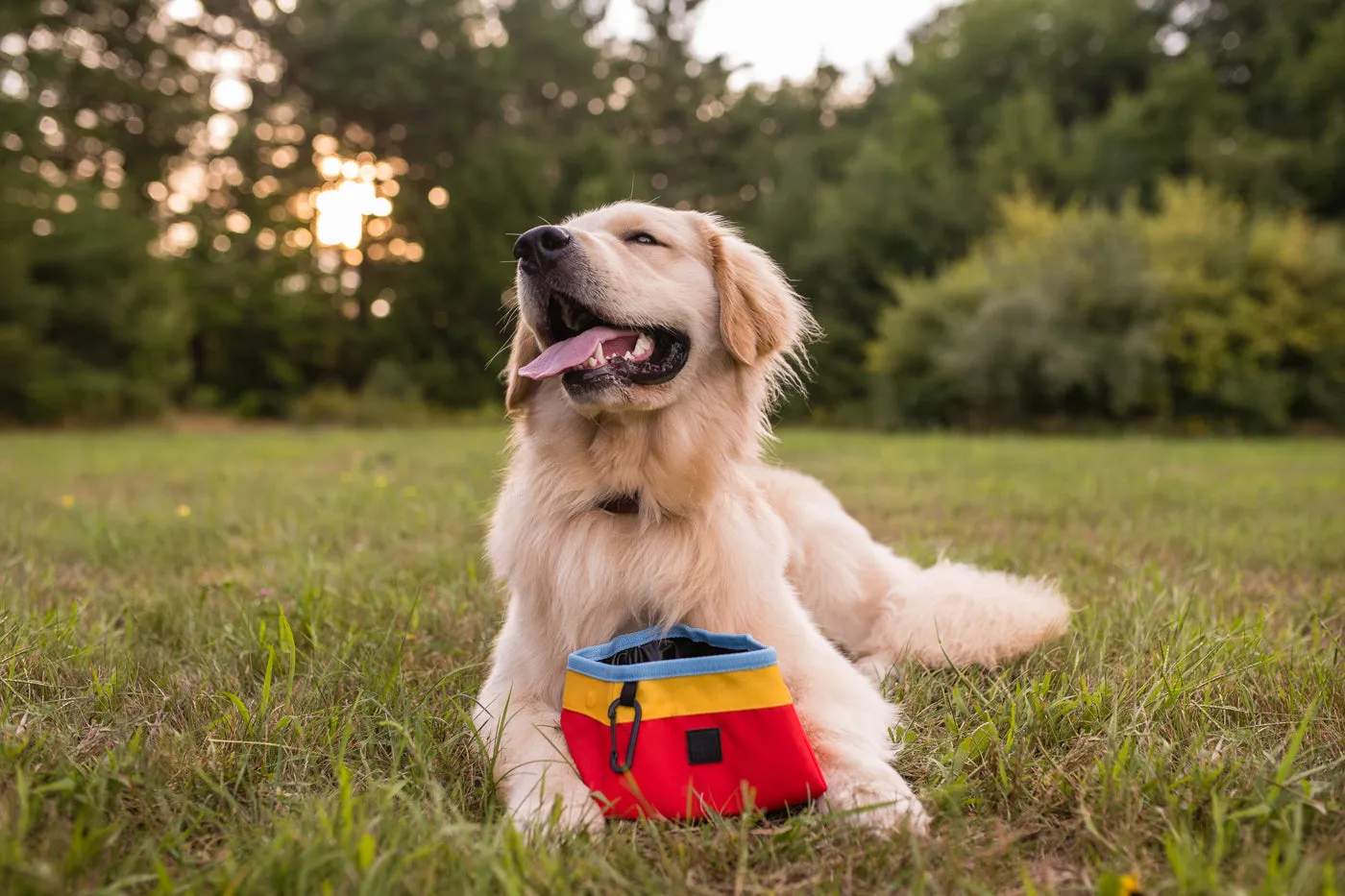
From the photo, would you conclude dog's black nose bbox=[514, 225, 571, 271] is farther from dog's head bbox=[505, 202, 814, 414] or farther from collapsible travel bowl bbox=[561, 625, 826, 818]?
collapsible travel bowl bbox=[561, 625, 826, 818]

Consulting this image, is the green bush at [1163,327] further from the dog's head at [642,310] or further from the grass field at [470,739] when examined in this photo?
the dog's head at [642,310]

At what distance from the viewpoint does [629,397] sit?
6.93 feet

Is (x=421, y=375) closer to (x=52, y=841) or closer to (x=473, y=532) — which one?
(x=473, y=532)

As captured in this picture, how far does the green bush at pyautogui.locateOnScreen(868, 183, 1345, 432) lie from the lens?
16000 millimetres

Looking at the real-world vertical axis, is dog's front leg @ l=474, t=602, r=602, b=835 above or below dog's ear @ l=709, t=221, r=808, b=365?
below

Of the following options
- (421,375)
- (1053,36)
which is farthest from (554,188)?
(1053,36)

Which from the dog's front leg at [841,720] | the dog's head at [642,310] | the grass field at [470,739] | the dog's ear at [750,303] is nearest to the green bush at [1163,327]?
the grass field at [470,739]

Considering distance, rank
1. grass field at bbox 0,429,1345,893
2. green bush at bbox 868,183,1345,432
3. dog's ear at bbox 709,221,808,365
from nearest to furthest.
A: 1. grass field at bbox 0,429,1345,893
2. dog's ear at bbox 709,221,808,365
3. green bush at bbox 868,183,1345,432

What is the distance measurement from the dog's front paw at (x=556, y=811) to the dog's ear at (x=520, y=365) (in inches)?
41.0

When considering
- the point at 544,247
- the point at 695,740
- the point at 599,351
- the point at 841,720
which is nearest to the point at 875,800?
the point at 841,720

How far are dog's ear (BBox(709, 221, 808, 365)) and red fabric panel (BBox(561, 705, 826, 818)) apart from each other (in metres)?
1.01

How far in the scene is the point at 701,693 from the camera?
1681 millimetres

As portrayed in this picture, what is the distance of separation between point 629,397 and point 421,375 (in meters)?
20.7

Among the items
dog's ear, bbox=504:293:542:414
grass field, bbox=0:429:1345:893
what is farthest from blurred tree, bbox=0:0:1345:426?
dog's ear, bbox=504:293:542:414
